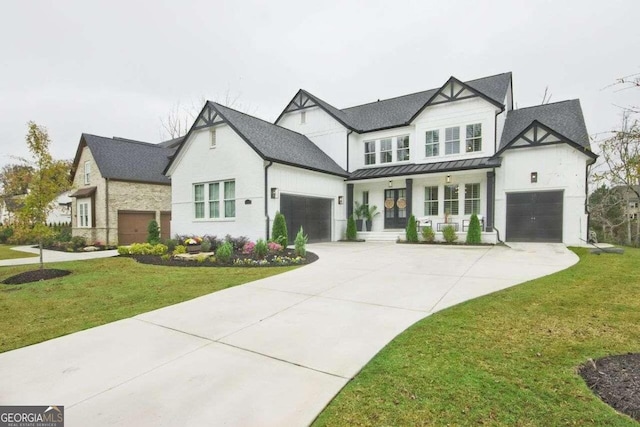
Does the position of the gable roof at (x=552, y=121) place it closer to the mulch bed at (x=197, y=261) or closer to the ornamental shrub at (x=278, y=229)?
the ornamental shrub at (x=278, y=229)

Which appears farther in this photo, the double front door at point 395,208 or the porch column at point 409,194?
the double front door at point 395,208

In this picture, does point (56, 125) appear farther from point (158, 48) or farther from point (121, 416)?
point (121, 416)

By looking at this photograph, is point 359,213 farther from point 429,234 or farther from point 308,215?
point 429,234

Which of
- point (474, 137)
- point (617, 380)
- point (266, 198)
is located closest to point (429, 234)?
point (474, 137)

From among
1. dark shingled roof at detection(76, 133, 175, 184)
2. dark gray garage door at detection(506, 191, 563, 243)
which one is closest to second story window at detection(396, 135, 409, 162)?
dark gray garage door at detection(506, 191, 563, 243)

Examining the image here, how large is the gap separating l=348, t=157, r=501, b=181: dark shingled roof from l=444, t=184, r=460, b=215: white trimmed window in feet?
4.42

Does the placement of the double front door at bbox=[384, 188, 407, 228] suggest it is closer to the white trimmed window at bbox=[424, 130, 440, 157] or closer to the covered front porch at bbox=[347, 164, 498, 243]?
the covered front porch at bbox=[347, 164, 498, 243]

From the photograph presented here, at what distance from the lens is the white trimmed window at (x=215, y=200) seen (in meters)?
15.6

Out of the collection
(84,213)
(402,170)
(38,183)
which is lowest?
(84,213)

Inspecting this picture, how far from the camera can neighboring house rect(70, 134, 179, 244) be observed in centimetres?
1941

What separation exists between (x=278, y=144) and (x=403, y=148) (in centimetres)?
762

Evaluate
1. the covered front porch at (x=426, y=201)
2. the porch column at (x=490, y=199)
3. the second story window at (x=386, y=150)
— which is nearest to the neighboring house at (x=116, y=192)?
the covered front porch at (x=426, y=201)

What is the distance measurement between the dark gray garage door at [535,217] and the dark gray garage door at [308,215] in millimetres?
9227

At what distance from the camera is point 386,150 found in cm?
1948
